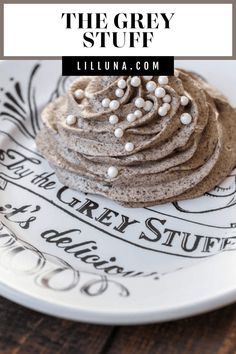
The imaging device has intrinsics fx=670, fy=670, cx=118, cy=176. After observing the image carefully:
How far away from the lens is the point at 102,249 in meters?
2.10

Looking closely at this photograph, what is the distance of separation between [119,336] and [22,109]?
1.24 meters

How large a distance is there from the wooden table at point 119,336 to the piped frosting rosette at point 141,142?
0.53m

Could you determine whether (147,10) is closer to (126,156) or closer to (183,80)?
(183,80)

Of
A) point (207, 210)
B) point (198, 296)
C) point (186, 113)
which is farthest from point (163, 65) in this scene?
point (198, 296)

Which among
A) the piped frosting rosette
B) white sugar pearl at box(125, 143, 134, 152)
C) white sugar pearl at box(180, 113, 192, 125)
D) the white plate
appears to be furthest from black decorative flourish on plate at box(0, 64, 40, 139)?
white sugar pearl at box(180, 113, 192, 125)

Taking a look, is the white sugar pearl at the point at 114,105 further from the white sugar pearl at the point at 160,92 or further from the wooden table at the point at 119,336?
the wooden table at the point at 119,336

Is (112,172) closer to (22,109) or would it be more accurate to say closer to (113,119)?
(113,119)

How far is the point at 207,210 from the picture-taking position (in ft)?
7.36

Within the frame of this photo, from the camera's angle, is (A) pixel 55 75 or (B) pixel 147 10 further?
(A) pixel 55 75

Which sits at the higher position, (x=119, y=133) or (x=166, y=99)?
(x=166, y=99)

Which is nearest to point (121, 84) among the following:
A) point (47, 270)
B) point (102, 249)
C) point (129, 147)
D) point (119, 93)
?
point (119, 93)

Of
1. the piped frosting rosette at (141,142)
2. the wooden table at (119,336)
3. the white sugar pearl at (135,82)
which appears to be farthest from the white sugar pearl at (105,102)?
the wooden table at (119,336)

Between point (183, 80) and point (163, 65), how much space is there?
93 millimetres

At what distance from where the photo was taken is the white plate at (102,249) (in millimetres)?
1788
